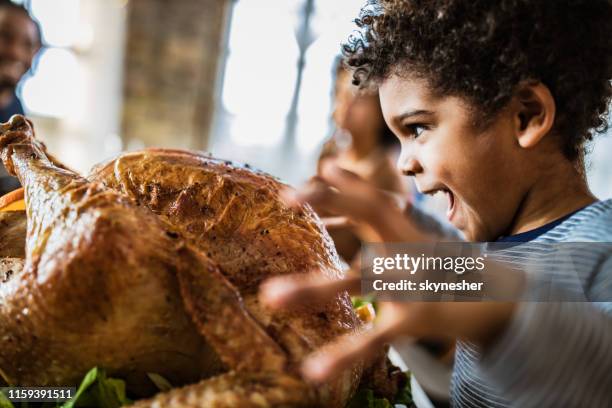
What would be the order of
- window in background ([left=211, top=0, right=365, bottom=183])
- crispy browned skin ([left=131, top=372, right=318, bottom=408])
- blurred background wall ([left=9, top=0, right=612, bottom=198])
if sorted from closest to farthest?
crispy browned skin ([left=131, top=372, right=318, bottom=408]), blurred background wall ([left=9, top=0, right=612, bottom=198]), window in background ([left=211, top=0, right=365, bottom=183])

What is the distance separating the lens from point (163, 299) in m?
0.59

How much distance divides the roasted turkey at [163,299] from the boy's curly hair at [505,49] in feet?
1.04

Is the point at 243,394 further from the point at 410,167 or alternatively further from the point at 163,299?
the point at 410,167

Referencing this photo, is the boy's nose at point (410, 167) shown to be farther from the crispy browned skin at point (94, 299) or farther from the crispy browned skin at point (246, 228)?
the crispy browned skin at point (94, 299)

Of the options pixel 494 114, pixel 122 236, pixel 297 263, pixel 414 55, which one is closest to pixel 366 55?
pixel 414 55

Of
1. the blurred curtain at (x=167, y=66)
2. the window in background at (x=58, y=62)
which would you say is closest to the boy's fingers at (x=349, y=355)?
the blurred curtain at (x=167, y=66)

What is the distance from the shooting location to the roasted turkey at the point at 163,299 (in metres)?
0.54

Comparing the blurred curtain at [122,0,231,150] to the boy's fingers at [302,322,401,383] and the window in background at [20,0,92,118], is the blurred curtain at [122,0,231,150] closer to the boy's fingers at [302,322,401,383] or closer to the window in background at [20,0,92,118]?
the window in background at [20,0,92,118]

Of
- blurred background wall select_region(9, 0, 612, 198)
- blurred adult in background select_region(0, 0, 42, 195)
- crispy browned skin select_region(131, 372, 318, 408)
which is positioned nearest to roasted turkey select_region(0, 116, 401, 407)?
crispy browned skin select_region(131, 372, 318, 408)

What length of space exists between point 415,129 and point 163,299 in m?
0.43

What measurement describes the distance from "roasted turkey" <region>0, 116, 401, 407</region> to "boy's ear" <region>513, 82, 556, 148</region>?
0.34 metres

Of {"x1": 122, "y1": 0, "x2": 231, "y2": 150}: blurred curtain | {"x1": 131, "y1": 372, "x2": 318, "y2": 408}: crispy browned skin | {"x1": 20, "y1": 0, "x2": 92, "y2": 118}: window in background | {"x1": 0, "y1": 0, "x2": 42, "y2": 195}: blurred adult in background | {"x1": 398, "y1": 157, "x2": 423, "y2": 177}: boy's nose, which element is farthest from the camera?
{"x1": 122, "y1": 0, "x2": 231, "y2": 150}: blurred curtain

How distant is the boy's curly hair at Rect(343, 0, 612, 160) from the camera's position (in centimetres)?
63
